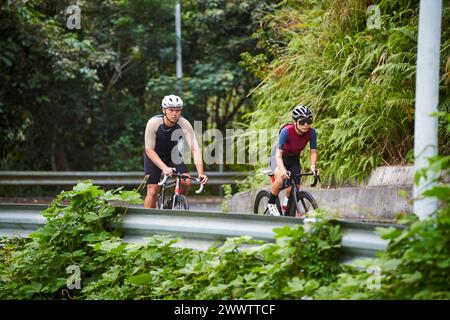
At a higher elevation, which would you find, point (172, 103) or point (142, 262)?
point (172, 103)

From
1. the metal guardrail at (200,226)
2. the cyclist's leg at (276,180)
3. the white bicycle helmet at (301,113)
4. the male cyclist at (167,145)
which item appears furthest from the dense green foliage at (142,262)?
the white bicycle helmet at (301,113)

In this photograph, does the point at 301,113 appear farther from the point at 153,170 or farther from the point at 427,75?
the point at 427,75

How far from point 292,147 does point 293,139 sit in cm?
Result: 12

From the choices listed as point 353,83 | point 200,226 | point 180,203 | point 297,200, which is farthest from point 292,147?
point 353,83

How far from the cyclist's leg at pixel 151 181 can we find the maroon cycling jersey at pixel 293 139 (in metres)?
1.69

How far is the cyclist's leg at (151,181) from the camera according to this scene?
12055 mm

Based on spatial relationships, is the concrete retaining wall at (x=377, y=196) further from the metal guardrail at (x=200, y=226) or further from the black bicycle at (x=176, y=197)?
the metal guardrail at (x=200, y=226)

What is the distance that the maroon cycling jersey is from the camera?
38.5 feet

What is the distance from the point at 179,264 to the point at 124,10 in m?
21.4

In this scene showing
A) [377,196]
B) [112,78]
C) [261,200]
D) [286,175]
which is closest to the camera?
[286,175]

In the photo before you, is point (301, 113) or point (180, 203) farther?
point (180, 203)

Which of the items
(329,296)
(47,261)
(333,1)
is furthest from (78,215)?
(333,1)

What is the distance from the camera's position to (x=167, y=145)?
12.0 metres

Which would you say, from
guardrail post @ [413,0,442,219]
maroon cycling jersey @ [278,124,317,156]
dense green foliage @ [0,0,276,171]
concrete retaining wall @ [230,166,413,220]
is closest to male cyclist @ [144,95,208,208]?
maroon cycling jersey @ [278,124,317,156]
